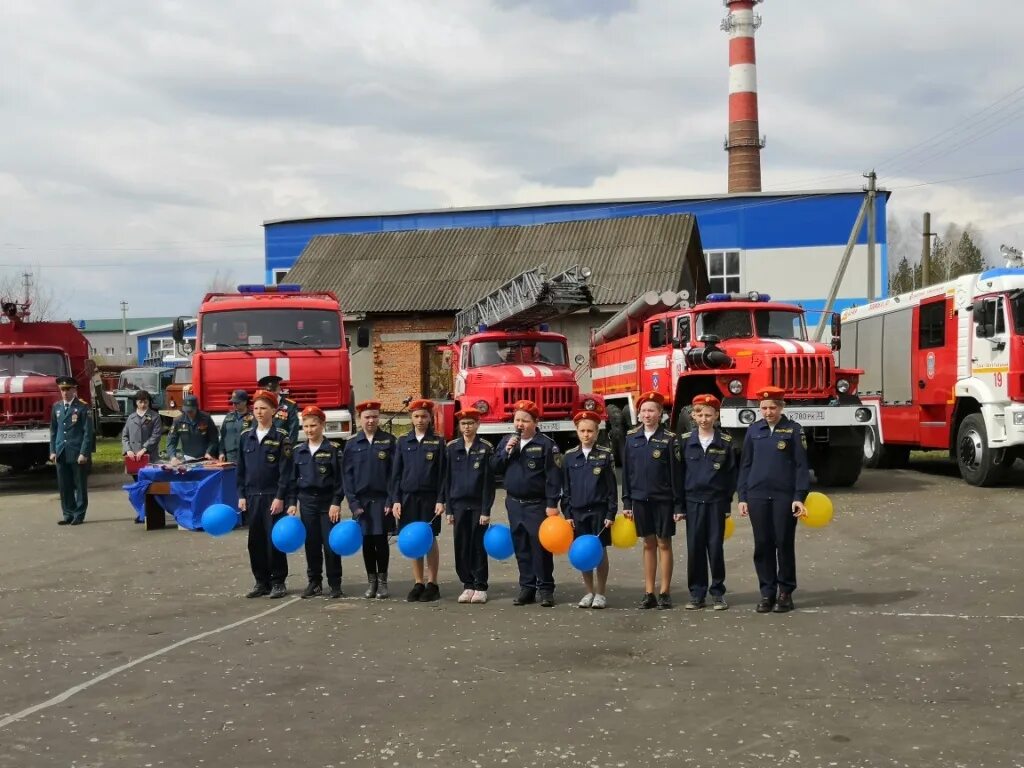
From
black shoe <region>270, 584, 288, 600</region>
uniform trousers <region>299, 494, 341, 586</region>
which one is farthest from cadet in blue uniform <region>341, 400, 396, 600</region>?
black shoe <region>270, 584, 288, 600</region>

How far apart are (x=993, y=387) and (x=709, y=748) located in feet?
40.8

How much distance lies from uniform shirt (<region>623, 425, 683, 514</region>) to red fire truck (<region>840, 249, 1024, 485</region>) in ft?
27.8

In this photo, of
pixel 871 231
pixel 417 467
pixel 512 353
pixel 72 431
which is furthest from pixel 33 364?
pixel 871 231

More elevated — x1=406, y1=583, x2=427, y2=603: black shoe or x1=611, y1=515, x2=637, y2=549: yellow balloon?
x1=611, y1=515, x2=637, y2=549: yellow balloon

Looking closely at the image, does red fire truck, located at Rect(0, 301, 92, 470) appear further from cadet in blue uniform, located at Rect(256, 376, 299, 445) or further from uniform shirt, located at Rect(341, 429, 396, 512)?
uniform shirt, located at Rect(341, 429, 396, 512)

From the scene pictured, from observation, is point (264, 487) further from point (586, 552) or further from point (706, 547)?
point (706, 547)

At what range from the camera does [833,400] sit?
16.5 meters

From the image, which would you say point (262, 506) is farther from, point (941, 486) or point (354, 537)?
point (941, 486)

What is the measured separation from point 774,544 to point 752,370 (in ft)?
26.2

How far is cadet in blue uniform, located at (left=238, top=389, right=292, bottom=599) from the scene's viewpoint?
965 cm

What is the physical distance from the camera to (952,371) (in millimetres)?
17531

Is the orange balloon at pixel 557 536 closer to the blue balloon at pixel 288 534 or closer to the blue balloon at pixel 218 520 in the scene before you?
the blue balloon at pixel 288 534

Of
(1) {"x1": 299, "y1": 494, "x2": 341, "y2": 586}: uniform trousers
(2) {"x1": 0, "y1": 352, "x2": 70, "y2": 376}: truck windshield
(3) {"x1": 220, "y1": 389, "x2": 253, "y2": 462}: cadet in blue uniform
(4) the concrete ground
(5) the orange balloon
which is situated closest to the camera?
(4) the concrete ground

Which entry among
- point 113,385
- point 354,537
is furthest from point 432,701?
point 113,385
